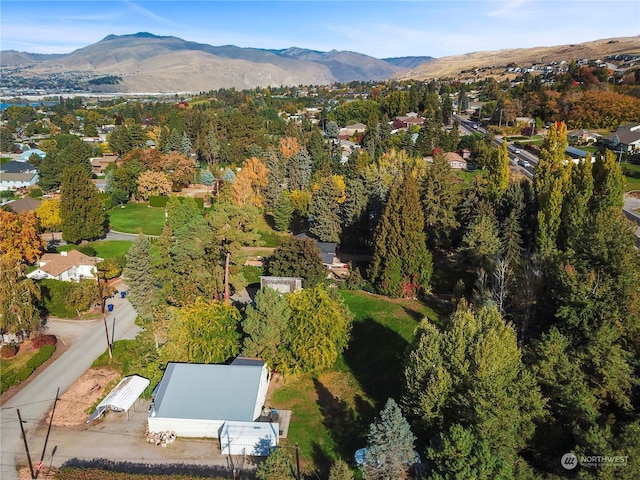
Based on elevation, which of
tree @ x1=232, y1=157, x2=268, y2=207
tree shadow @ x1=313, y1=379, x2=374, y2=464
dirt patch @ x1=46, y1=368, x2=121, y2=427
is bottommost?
tree shadow @ x1=313, y1=379, x2=374, y2=464

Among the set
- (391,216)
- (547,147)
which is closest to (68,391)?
(391,216)

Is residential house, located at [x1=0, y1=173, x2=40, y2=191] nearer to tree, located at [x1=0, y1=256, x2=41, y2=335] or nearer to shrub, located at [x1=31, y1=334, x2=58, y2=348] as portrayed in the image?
tree, located at [x1=0, y1=256, x2=41, y2=335]

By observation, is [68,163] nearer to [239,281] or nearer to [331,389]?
[239,281]

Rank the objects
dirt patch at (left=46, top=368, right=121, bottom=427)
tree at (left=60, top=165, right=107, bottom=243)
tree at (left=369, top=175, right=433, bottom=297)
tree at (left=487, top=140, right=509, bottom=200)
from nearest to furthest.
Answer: dirt patch at (left=46, top=368, right=121, bottom=427)
tree at (left=369, top=175, right=433, bottom=297)
tree at (left=487, top=140, right=509, bottom=200)
tree at (left=60, top=165, right=107, bottom=243)

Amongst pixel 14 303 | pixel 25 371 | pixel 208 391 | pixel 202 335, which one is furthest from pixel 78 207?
pixel 208 391

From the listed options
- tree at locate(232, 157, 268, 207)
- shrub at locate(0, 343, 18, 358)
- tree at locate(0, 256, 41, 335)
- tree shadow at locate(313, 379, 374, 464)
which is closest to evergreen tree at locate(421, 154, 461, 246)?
tree shadow at locate(313, 379, 374, 464)

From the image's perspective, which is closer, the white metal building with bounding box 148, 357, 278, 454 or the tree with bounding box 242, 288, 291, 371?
the white metal building with bounding box 148, 357, 278, 454
